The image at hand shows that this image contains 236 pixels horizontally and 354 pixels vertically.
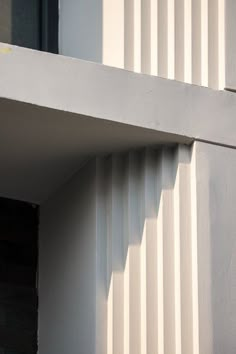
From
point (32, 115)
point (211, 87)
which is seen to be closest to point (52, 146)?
point (32, 115)

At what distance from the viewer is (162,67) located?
7152 millimetres

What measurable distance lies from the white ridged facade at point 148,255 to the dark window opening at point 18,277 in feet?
2.23

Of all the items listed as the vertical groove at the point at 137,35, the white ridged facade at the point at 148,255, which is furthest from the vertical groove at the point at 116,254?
the vertical groove at the point at 137,35

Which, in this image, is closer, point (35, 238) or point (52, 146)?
point (52, 146)

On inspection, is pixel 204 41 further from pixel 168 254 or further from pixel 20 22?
pixel 168 254

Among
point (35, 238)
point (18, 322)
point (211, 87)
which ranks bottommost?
point (18, 322)

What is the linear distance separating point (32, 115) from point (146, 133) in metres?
0.54

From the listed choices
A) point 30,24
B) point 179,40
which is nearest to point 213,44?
point 179,40

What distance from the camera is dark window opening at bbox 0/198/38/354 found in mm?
7492

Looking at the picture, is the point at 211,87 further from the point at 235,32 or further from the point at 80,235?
the point at 80,235

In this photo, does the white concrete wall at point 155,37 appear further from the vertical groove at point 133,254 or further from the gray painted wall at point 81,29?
the vertical groove at point 133,254

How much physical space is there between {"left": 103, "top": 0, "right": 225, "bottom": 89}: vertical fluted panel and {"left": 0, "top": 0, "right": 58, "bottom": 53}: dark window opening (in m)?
0.27

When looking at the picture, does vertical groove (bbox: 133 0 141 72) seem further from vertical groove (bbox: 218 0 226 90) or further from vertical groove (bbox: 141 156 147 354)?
vertical groove (bbox: 141 156 147 354)

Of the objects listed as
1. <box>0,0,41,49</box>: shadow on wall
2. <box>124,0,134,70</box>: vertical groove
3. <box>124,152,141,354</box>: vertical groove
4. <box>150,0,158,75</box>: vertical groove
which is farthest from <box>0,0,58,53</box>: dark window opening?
<box>124,152,141,354</box>: vertical groove
